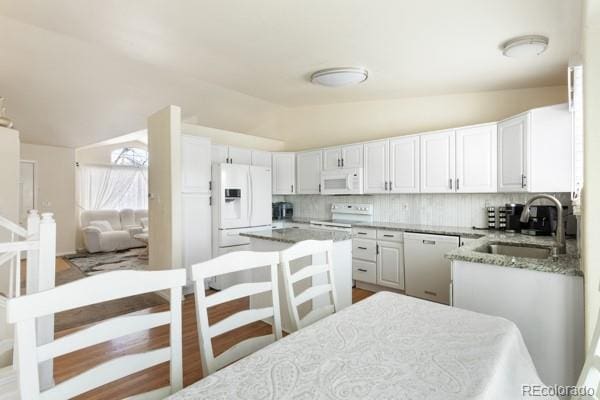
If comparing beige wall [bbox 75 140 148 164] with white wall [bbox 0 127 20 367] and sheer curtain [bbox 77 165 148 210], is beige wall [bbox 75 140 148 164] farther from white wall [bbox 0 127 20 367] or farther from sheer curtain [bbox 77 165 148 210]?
white wall [bbox 0 127 20 367]

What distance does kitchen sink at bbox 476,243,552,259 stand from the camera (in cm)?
242

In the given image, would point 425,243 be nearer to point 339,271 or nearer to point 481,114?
point 339,271

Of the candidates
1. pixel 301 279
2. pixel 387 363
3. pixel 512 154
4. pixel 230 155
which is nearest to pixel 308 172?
pixel 230 155

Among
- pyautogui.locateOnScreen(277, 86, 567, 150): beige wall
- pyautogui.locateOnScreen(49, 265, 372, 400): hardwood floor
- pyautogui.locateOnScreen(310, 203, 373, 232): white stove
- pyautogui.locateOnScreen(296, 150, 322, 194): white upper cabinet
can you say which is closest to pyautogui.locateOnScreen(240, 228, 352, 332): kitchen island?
pyautogui.locateOnScreen(49, 265, 372, 400): hardwood floor

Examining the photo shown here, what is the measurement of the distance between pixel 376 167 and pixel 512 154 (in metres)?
1.58

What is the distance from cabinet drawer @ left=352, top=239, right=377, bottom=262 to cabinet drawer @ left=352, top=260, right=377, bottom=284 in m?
0.07

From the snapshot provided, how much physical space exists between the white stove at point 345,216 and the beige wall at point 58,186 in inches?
218

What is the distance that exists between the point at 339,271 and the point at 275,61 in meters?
2.13

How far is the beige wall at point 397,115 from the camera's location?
3.46 metres

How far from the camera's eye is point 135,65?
12.8ft

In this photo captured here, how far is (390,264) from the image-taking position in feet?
12.3

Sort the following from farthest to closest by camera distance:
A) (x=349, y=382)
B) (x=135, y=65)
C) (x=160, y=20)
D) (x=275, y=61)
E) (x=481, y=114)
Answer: (x=135, y=65), (x=481, y=114), (x=275, y=61), (x=160, y=20), (x=349, y=382)

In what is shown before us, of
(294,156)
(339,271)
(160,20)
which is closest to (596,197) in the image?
(339,271)

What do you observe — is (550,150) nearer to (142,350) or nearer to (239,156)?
(239,156)
